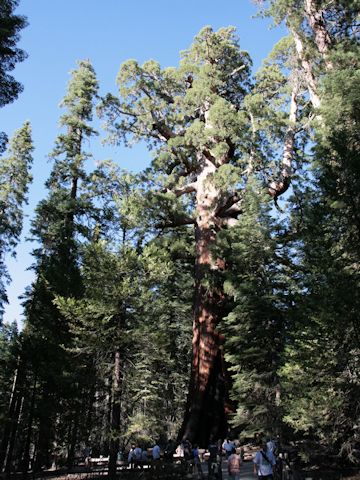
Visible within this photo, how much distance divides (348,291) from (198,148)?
12078mm

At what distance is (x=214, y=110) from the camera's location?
1862 centimetres

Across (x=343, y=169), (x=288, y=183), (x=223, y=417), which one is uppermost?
(x=288, y=183)

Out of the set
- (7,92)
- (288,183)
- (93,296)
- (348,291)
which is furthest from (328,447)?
(7,92)

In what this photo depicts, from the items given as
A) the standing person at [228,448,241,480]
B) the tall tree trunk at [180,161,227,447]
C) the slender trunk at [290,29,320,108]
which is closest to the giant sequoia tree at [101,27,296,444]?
the tall tree trunk at [180,161,227,447]

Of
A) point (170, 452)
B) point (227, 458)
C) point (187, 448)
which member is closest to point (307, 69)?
point (227, 458)

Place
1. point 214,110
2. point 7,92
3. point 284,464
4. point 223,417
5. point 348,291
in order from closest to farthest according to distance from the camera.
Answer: point 348,291
point 284,464
point 7,92
point 223,417
point 214,110

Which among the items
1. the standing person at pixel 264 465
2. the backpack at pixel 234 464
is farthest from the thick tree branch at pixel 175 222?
the standing person at pixel 264 465

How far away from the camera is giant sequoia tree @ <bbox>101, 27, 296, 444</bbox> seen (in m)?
17.9

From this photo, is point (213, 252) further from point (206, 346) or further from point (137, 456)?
point (137, 456)

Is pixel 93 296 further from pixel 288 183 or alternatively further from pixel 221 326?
pixel 288 183

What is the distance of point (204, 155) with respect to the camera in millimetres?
21719

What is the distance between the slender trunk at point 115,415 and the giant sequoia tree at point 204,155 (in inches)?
156

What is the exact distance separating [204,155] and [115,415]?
44.0 feet

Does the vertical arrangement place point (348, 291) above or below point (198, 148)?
below
